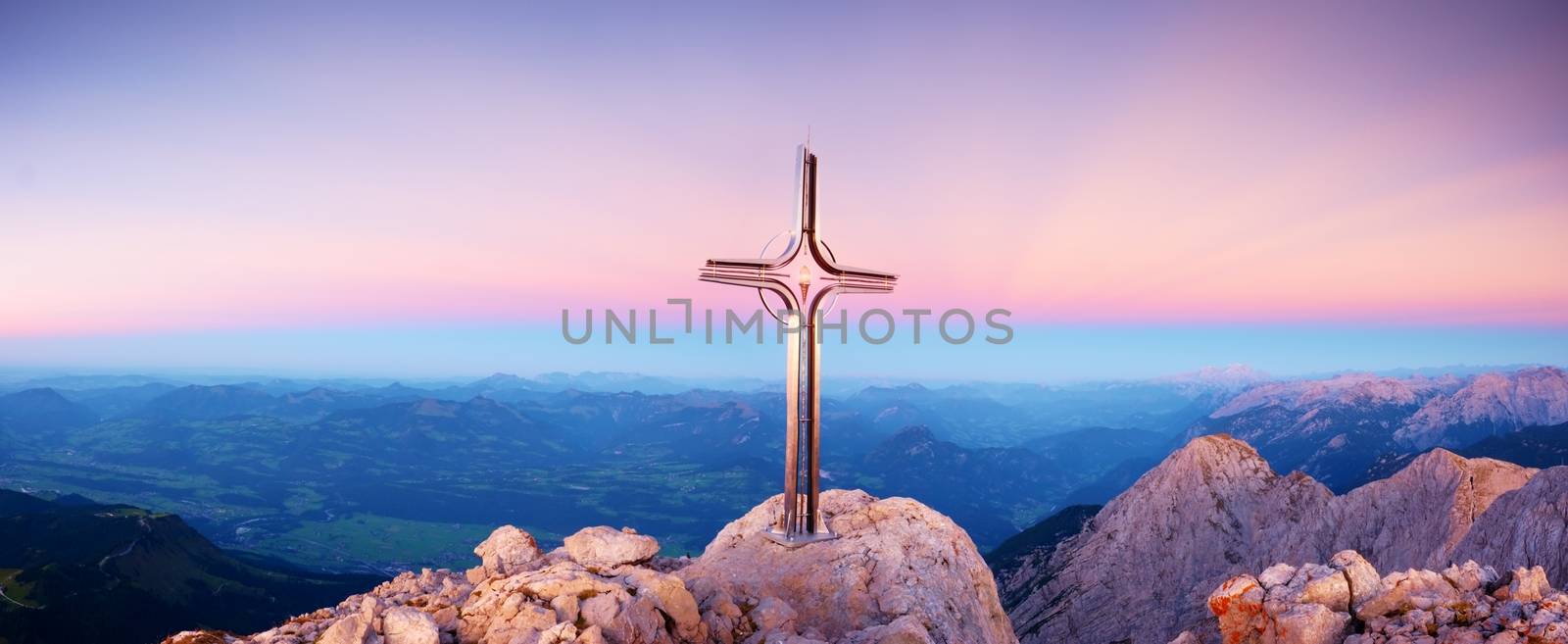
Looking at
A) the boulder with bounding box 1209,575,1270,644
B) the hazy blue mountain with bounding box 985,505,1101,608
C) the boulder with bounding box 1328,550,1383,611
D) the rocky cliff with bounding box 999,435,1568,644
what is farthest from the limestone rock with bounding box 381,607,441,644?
the hazy blue mountain with bounding box 985,505,1101,608

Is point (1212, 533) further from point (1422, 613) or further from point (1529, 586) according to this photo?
point (1422, 613)

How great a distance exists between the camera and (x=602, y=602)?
13.6 metres

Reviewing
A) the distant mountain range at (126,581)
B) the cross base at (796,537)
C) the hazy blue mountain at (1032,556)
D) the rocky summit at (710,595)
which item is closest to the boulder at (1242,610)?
the rocky summit at (710,595)

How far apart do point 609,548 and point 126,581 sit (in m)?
158

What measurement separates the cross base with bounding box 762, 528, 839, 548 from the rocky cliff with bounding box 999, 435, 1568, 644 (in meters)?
40.1

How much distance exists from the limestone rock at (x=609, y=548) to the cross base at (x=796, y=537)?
360cm

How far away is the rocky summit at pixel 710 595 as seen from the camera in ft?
43.5

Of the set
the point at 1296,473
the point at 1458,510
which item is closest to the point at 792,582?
the point at 1458,510

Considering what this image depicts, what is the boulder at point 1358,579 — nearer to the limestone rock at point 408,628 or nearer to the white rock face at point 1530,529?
the limestone rock at point 408,628

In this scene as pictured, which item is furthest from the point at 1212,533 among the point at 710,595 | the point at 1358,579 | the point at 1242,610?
the point at 710,595

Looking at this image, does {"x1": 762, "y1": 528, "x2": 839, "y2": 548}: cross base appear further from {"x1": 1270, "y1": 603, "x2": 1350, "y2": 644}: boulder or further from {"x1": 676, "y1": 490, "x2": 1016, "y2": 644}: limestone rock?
{"x1": 1270, "y1": 603, "x2": 1350, "y2": 644}: boulder

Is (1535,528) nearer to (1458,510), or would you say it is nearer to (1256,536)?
(1458,510)

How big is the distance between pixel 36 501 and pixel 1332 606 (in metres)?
271

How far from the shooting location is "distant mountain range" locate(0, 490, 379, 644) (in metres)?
109
